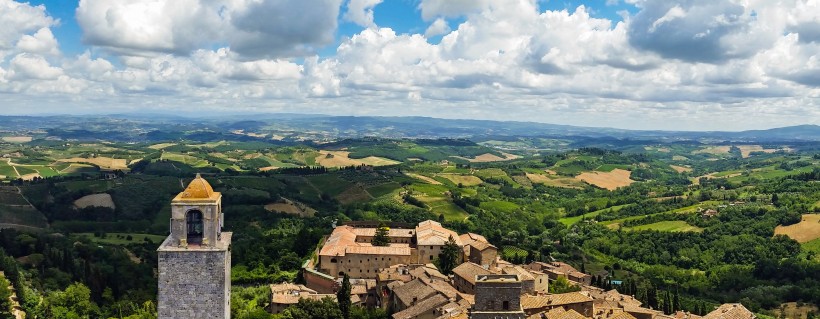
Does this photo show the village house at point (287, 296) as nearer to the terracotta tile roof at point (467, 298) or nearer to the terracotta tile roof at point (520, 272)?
the terracotta tile roof at point (467, 298)

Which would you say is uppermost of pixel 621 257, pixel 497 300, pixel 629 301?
pixel 497 300

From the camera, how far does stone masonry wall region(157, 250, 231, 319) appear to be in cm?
2789

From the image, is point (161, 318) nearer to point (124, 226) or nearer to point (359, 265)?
point (359, 265)

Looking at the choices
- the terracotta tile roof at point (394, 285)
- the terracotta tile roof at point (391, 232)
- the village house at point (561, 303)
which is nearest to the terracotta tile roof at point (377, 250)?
the terracotta tile roof at point (391, 232)

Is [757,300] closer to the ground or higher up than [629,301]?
closer to the ground

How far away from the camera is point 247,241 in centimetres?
12012

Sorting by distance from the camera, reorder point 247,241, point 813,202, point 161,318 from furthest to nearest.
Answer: point 813,202 < point 247,241 < point 161,318

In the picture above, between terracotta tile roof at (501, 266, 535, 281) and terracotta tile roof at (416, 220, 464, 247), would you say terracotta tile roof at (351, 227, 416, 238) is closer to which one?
terracotta tile roof at (416, 220, 464, 247)

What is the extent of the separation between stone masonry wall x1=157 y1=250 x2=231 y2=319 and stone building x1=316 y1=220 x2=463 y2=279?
51841 mm

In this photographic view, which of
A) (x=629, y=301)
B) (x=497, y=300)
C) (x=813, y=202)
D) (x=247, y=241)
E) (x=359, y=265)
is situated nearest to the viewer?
(x=497, y=300)

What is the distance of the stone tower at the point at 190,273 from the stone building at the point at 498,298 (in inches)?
868

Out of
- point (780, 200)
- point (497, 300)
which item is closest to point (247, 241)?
point (497, 300)

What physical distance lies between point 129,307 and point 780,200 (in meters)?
174

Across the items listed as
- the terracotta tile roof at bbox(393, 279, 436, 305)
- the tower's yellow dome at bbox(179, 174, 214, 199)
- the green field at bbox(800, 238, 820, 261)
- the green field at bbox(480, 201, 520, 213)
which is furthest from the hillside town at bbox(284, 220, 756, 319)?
the green field at bbox(480, 201, 520, 213)
